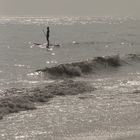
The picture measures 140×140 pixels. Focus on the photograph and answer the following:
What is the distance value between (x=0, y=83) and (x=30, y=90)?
13.7 feet

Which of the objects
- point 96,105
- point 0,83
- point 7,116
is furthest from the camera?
point 0,83

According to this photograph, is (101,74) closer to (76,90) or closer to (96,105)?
(76,90)

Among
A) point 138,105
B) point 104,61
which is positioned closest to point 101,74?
point 104,61

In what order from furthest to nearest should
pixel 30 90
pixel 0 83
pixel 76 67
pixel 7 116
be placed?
1. pixel 76 67
2. pixel 0 83
3. pixel 30 90
4. pixel 7 116

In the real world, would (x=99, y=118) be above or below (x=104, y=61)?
above

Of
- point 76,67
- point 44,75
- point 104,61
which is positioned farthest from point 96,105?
point 104,61

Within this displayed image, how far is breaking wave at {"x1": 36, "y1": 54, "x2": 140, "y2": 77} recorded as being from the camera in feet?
97.6

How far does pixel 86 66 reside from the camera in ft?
107

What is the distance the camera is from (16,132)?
13.9m

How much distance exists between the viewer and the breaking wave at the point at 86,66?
29.7 meters

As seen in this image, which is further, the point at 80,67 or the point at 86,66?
the point at 86,66

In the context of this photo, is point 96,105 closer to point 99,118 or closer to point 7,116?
point 99,118

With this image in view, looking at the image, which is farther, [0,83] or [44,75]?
[44,75]

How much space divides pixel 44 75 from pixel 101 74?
12.0 ft
